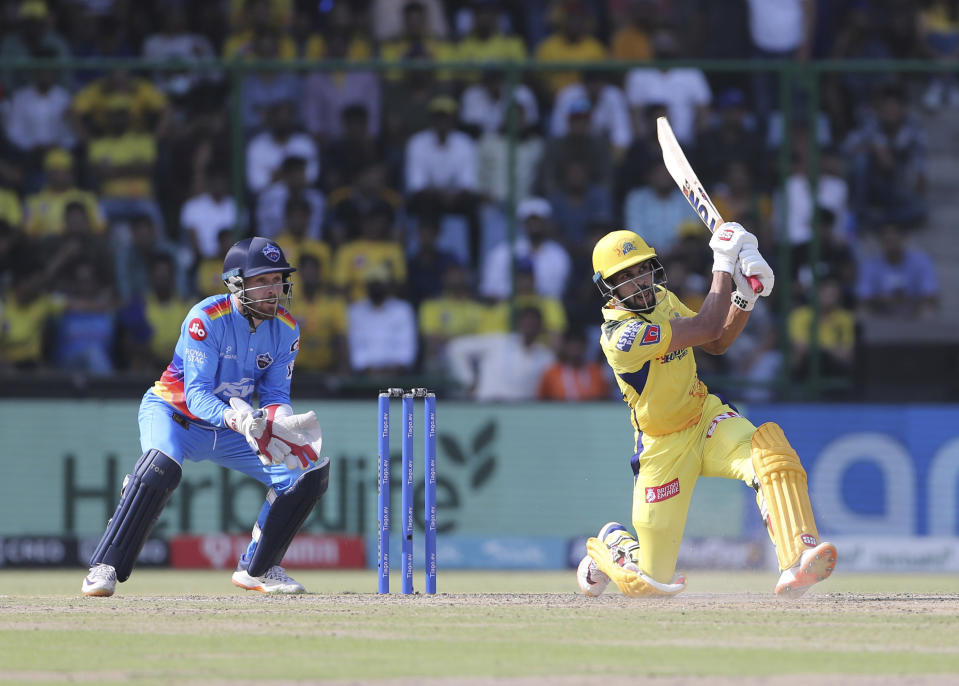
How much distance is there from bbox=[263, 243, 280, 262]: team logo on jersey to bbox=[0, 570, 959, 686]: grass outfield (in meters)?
1.76

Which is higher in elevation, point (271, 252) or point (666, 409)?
point (271, 252)

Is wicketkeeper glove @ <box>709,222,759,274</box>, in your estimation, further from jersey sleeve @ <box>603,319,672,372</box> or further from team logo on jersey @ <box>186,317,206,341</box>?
team logo on jersey @ <box>186,317,206,341</box>

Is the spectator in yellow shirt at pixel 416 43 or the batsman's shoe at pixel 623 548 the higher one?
the spectator in yellow shirt at pixel 416 43

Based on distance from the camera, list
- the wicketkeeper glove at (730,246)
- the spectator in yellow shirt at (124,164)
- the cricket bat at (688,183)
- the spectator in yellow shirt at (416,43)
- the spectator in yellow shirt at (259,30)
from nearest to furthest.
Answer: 1. the wicketkeeper glove at (730,246)
2. the cricket bat at (688,183)
3. the spectator in yellow shirt at (124,164)
4. the spectator in yellow shirt at (416,43)
5. the spectator in yellow shirt at (259,30)

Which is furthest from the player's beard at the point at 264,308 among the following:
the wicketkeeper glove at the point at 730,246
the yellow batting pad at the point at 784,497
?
the yellow batting pad at the point at 784,497

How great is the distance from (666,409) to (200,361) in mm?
2392

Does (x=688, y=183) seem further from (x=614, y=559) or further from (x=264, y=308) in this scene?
(x=264, y=308)

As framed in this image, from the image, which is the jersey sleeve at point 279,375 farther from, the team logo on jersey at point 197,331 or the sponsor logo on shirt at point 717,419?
the sponsor logo on shirt at point 717,419

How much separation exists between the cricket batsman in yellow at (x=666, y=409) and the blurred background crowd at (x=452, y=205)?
4841mm

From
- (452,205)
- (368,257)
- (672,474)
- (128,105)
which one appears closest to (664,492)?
(672,474)

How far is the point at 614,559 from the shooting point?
8.35m

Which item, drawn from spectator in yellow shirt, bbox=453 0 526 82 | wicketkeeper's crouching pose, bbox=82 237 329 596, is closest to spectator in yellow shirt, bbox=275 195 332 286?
spectator in yellow shirt, bbox=453 0 526 82

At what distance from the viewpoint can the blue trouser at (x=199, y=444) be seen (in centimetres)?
841

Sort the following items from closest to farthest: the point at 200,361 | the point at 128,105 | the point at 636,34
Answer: the point at 200,361
the point at 128,105
the point at 636,34
